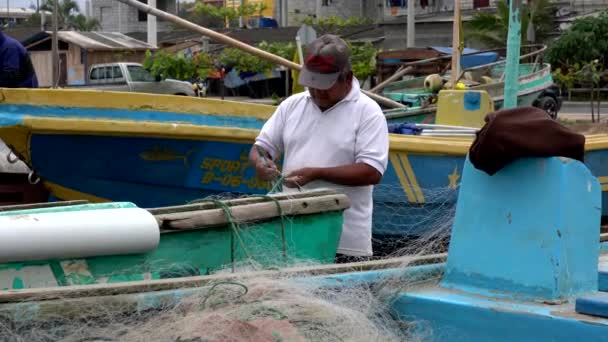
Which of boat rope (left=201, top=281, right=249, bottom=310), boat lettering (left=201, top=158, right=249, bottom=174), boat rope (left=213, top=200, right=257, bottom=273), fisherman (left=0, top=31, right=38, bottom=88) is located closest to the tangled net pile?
boat rope (left=201, top=281, right=249, bottom=310)

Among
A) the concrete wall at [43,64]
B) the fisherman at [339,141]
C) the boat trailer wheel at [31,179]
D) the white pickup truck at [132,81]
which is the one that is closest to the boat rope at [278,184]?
the fisherman at [339,141]

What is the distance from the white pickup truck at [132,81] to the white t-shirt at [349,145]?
873 inches

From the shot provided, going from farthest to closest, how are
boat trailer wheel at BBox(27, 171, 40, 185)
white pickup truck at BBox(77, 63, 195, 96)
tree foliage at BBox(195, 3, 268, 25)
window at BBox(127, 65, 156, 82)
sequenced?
1. tree foliage at BBox(195, 3, 268, 25)
2. window at BBox(127, 65, 156, 82)
3. white pickup truck at BBox(77, 63, 195, 96)
4. boat trailer wheel at BBox(27, 171, 40, 185)

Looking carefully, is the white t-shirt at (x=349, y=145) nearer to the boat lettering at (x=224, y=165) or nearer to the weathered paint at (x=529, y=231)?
the weathered paint at (x=529, y=231)

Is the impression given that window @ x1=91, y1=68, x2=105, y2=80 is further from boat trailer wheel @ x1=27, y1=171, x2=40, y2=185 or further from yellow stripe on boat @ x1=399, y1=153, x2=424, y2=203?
yellow stripe on boat @ x1=399, y1=153, x2=424, y2=203

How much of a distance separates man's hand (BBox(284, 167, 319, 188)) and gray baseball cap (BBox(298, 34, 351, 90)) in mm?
347

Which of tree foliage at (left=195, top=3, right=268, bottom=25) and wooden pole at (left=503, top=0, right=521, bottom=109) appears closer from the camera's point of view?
wooden pole at (left=503, top=0, right=521, bottom=109)

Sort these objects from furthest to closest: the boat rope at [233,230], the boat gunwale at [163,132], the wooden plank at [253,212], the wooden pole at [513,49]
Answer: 1. the wooden pole at [513,49]
2. the boat gunwale at [163,132]
3. the boat rope at [233,230]
4. the wooden plank at [253,212]

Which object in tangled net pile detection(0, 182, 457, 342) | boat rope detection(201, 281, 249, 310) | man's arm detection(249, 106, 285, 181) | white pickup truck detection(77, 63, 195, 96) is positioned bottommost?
white pickup truck detection(77, 63, 195, 96)

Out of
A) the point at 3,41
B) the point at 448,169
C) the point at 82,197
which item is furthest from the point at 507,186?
the point at 3,41

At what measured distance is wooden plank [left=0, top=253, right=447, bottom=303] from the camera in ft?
7.96

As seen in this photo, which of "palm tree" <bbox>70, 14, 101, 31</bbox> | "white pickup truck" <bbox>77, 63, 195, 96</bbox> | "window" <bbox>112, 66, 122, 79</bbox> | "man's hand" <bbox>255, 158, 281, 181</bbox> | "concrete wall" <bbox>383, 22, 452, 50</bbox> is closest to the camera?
"man's hand" <bbox>255, 158, 281, 181</bbox>

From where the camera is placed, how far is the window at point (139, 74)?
94.5ft

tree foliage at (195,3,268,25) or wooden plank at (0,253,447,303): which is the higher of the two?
tree foliage at (195,3,268,25)
